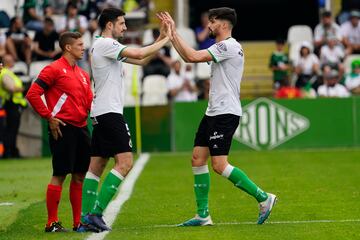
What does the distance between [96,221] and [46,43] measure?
53.9 ft

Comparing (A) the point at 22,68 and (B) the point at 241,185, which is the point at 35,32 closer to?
(A) the point at 22,68

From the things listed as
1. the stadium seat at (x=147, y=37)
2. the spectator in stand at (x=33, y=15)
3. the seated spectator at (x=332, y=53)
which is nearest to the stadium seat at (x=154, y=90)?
the stadium seat at (x=147, y=37)

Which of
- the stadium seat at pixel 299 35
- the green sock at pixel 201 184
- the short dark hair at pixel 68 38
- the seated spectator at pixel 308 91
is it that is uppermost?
the short dark hair at pixel 68 38

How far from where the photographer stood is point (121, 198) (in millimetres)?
14742

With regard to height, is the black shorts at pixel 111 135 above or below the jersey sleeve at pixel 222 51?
below

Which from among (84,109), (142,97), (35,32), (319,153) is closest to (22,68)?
(35,32)

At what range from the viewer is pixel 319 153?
75.0 feet

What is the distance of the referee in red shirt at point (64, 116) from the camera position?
11.3 metres

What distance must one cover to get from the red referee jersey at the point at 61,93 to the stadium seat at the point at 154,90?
14.1 metres

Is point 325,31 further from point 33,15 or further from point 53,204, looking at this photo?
point 53,204

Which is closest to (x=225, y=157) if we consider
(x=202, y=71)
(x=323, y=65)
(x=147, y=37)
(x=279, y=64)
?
(x=323, y=65)

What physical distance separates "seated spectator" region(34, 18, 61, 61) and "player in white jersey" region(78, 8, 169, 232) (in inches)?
621

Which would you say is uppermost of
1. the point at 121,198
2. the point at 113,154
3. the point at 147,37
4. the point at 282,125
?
the point at 113,154

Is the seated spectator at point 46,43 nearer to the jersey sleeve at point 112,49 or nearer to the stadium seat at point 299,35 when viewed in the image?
the stadium seat at point 299,35
